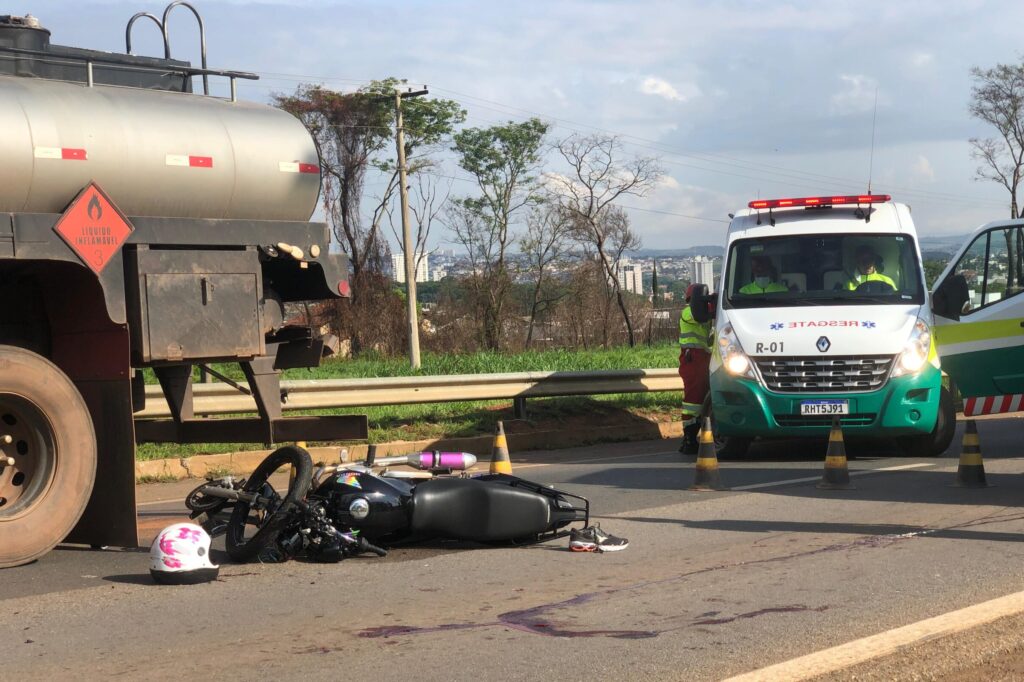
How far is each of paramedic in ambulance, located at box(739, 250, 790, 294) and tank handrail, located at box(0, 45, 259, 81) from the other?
6168mm

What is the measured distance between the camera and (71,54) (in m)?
7.71

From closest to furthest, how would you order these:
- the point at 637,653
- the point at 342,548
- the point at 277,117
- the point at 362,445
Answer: the point at 637,653
the point at 342,548
the point at 277,117
the point at 362,445

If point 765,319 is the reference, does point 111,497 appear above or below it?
below

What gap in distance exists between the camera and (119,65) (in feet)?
26.2

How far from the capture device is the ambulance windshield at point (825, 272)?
40.7 feet

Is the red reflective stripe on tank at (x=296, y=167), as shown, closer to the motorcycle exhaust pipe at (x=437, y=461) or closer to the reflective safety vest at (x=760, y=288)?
the motorcycle exhaust pipe at (x=437, y=461)

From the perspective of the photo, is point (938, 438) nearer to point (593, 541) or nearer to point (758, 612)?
point (593, 541)

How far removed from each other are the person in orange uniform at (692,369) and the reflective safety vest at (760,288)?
650mm

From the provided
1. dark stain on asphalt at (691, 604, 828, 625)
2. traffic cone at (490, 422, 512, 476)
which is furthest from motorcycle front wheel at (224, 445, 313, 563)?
traffic cone at (490, 422, 512, 476)

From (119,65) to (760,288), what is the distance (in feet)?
23.0

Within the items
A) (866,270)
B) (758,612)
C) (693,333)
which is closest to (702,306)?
(693,333)

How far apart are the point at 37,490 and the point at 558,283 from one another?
46.5 meters

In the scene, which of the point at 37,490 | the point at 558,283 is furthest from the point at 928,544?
the point at 558,283

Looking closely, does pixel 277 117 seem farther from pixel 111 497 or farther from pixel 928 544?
pixel 928 544
